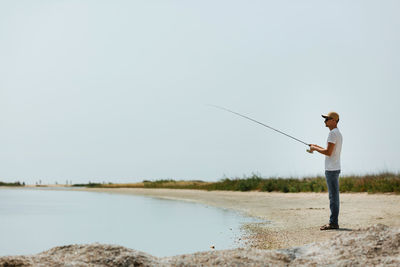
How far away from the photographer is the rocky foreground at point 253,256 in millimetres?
4617

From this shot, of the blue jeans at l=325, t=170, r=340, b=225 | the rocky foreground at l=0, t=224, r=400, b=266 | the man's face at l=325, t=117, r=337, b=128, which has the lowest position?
the rocky foreground at l=0, t=224, r=400, b=266

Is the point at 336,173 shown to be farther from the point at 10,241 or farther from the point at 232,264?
the point at 10,241

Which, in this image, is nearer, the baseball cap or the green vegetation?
the baseball cap

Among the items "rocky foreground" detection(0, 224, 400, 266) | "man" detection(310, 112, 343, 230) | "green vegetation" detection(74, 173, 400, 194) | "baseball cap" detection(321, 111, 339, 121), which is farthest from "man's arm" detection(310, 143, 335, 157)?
"green vegetation" detection(74, 173, 400, 194)

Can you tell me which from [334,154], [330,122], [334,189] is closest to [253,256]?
[334,189]

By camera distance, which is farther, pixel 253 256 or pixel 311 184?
pixel 311 184

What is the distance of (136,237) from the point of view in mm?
8422

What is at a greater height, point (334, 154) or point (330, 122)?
point (330, 122)

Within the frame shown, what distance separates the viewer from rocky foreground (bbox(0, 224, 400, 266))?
4617 millimetres

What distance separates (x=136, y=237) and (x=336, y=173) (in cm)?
406

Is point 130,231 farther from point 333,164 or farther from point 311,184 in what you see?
point 311,184

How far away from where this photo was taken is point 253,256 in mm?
4914

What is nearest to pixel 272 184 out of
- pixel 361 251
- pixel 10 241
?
pixel 10 241

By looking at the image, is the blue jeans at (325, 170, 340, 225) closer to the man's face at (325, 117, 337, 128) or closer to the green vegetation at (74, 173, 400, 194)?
the man's face at (325, 117, 337, 128)
